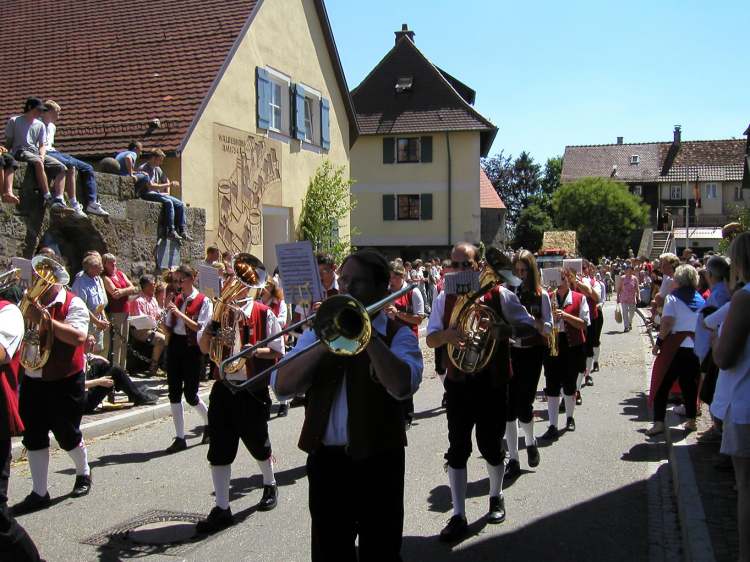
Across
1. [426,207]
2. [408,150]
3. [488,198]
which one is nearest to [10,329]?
[426,207]

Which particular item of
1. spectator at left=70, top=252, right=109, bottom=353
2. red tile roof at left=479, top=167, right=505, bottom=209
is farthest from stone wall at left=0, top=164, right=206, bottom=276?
red tile roof at left=479, top=167, right=505, bottom=209

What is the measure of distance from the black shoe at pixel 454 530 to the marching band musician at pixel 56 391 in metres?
2.97

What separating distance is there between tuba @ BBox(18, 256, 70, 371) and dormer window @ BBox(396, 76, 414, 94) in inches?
1323

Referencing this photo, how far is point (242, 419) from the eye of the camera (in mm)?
5844

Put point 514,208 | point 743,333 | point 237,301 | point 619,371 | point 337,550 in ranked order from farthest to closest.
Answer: point 514,208 → point 619,371 → point 237,301 → point 743,333 → point 337,550

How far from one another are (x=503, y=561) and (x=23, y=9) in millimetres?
20950

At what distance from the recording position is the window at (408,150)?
37.3 m

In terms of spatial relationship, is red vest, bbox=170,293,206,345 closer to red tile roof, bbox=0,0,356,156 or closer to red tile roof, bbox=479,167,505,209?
red tile roof, bbox=0,0,356,156

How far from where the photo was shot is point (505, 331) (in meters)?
5.36

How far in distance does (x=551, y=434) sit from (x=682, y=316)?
5.93 feet

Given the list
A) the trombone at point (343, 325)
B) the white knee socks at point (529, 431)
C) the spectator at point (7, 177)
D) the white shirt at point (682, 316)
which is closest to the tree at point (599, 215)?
the spectator at point (7, 177)

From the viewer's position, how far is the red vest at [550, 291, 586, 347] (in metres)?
8.57

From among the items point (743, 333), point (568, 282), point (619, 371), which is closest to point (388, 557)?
point (743, 333)

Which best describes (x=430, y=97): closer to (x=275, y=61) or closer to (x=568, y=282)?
(x=275, y=61)
